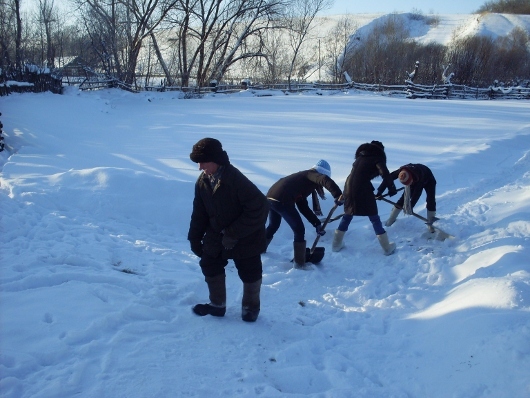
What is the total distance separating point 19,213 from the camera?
553 cm

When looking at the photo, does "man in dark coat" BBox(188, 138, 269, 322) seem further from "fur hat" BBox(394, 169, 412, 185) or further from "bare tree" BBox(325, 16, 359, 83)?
"bare tree" BBox(325, 16, 359, 83)

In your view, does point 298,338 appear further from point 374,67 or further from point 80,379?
point 374,67

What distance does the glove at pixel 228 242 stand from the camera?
3320 mm

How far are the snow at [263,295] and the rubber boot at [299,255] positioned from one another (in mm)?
157

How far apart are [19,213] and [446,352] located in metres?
5.04

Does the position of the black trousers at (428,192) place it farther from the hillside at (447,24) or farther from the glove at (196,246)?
the hillside at (447,24)

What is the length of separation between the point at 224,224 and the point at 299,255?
1955 mm

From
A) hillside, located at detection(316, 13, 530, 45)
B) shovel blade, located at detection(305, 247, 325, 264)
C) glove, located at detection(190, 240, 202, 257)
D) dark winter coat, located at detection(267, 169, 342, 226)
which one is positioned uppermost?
hillside, located at detection(316, 13, 530, 45)

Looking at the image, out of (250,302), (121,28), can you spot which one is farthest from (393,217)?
(121,28)

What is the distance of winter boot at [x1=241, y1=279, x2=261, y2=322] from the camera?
3625 mm

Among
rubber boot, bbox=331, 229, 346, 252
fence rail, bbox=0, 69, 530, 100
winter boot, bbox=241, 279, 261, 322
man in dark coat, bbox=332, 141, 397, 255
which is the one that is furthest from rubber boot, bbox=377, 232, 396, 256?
fence rail, bbox=0, 69, 530, 100

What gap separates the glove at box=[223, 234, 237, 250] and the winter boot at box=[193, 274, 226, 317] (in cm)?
41

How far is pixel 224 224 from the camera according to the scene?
3.40 meters

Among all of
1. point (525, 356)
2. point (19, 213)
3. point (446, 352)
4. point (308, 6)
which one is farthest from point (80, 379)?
point (308, 6)
